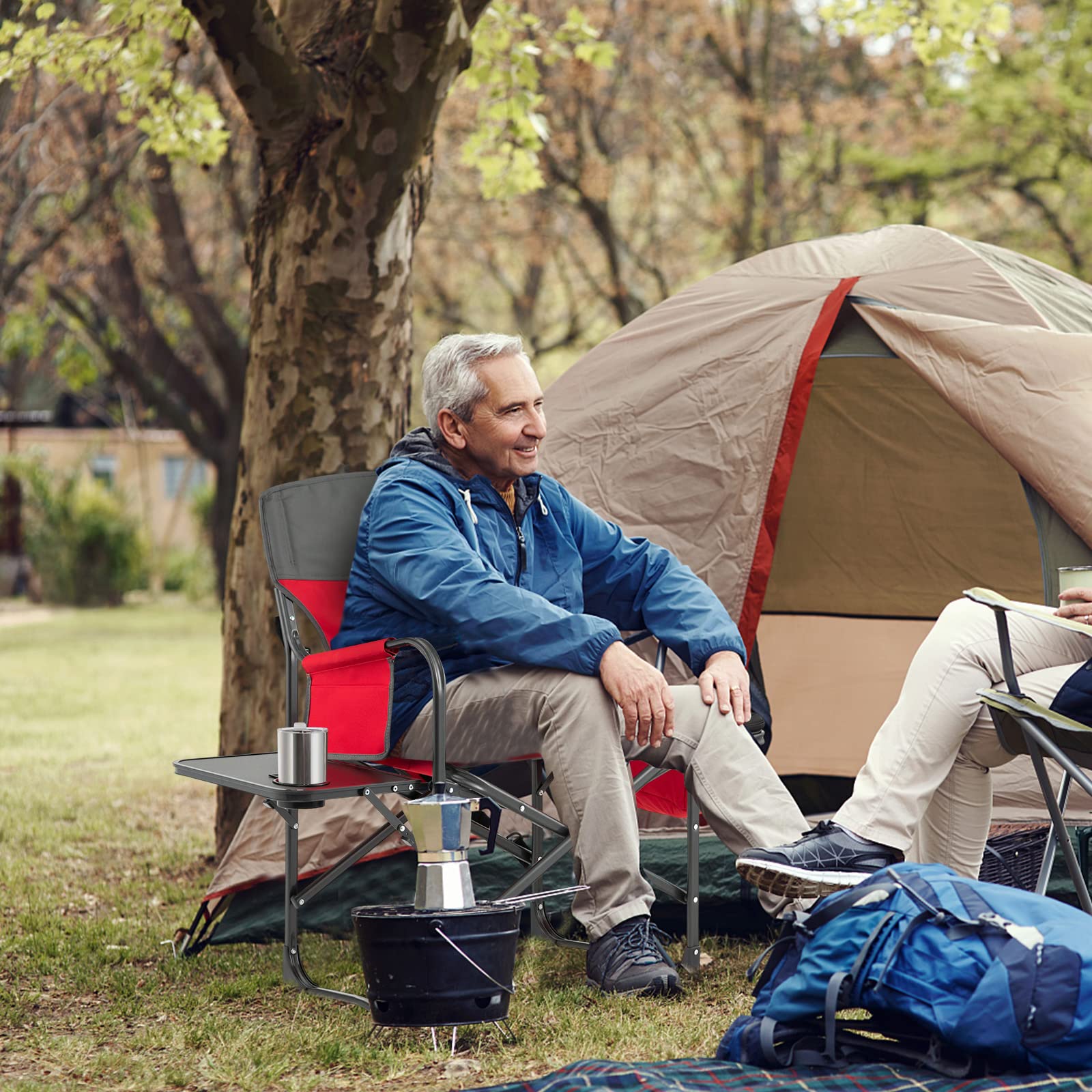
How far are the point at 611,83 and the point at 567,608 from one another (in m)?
9.51

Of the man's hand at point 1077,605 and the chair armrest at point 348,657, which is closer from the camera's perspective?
the chair armrest at point 348,657

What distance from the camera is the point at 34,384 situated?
24969 mm

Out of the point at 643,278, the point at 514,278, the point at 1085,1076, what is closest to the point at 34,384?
the point at 514,278

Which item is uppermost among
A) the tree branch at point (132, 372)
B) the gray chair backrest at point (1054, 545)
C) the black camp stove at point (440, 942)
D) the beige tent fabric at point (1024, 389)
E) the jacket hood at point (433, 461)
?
the tree branch at point (132, 372)

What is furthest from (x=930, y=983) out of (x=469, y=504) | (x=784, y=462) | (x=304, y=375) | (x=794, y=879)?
(x=304, y=375)

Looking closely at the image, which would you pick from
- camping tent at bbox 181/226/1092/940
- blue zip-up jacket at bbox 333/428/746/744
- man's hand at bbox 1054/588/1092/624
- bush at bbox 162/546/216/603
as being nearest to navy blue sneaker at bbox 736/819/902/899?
blue zip-up jacket at bbox 333/428/746/744

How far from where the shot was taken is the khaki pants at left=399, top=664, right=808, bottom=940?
2559 millimetres

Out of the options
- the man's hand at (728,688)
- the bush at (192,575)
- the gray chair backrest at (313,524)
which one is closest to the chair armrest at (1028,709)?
the man's hand at (728,688)

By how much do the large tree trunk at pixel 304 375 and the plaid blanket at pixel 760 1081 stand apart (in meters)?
2.05

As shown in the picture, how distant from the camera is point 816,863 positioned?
2494 millimetres

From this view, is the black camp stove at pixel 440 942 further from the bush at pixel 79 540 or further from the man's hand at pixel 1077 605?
the bush at pixel 79 540

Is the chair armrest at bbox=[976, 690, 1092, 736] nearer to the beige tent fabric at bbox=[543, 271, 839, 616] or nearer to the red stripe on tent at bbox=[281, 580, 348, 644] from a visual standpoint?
the beige tent fabric at bbox=[543, 271, 839, 616]

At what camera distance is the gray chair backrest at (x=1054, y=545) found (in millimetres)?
3070

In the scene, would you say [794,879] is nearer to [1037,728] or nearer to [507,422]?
[1037,728]
